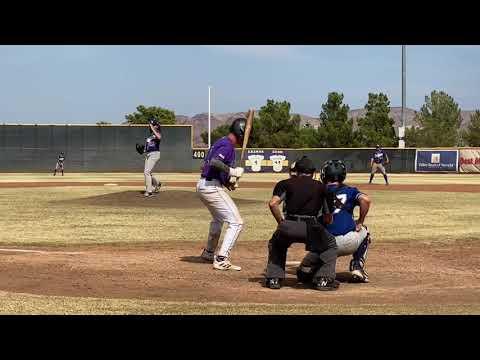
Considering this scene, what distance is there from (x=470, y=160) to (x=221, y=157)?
44323mm

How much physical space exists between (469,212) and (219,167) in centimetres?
1125

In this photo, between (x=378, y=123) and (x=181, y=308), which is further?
(x=378, y=123)

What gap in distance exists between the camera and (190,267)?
8.79m

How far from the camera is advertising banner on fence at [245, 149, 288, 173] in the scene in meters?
51.5

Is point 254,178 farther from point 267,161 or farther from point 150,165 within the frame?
point 150,165

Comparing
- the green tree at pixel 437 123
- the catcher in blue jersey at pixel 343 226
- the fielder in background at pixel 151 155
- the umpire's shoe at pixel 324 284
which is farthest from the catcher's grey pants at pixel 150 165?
the green tree at pixel 437 123

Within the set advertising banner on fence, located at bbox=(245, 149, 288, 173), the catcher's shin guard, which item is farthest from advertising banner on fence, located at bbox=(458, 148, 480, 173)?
the catcher's shin guard

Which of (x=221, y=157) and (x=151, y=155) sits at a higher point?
(x=221, y=157)

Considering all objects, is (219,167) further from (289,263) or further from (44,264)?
(44,264)

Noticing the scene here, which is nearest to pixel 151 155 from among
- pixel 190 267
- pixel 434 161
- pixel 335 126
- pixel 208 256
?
pixel 208 256
